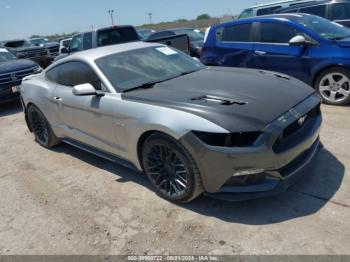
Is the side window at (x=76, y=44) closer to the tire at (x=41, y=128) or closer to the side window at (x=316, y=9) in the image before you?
the tire at (x=41, y=128)

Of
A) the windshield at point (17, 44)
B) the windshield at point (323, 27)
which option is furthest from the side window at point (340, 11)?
the windshield at point (17, 44)

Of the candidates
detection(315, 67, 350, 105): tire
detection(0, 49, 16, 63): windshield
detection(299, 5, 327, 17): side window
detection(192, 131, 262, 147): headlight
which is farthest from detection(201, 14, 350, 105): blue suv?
detection(0, 49, 16, 63): windshield

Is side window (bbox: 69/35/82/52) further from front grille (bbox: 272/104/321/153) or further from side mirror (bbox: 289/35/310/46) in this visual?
front grille (bbox: 272/104/321/153)

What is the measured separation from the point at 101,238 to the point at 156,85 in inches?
68.5

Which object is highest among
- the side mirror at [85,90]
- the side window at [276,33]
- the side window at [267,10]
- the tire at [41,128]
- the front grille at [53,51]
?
the side window at [267,10]

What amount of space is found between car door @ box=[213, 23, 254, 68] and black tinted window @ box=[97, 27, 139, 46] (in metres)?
3.90

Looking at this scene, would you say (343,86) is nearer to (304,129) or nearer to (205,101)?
(304,129)

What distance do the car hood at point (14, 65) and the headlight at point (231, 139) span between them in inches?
291

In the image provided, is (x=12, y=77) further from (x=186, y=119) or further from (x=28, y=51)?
(x=28, y=51)

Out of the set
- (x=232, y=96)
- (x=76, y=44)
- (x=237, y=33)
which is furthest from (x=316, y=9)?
(x=232, y=96)

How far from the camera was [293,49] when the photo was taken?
6.26 metres

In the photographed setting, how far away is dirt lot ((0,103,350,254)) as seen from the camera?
2.87 metres

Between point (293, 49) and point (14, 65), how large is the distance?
7003 mm

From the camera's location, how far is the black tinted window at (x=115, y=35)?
10.0 m
